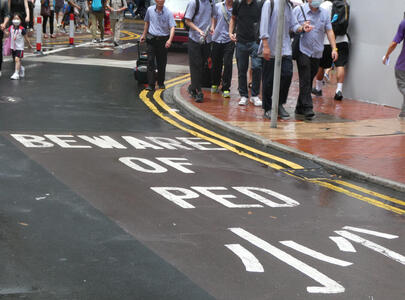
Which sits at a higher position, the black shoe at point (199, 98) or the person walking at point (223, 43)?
the person walking at point (223, 43)

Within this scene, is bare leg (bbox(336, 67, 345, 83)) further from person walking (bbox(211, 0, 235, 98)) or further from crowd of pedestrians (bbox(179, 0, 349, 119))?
A: person walking (bbox(211, 0, 235, 98))

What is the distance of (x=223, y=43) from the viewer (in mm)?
14742

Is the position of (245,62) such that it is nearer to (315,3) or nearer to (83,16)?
(315,3)

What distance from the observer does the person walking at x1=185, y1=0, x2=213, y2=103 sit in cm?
1409

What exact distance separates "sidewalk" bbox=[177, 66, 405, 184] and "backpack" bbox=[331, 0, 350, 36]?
4.45ft

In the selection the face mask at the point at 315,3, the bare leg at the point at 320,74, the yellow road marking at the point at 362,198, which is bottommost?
the yellow road marking at the point at 362,198

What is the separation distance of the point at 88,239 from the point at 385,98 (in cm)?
1000

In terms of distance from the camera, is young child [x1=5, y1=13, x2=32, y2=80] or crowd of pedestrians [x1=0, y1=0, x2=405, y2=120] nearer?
crowd of pedestrians [x1=0, y1=0, x2=405, y2=120]

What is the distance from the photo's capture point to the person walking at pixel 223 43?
48.0 feet

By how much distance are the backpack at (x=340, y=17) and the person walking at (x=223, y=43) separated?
2.04 m

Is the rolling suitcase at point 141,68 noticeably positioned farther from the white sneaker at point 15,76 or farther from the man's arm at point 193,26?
the white sneaker at point 15,76

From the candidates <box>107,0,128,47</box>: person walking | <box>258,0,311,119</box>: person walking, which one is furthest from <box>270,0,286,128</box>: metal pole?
<box>107,0,128,47</box>: person walking

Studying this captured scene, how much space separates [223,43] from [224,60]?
1.06 feet

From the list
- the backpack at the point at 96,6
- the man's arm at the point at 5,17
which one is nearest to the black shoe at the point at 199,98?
the man's arm at the point at 5,17
